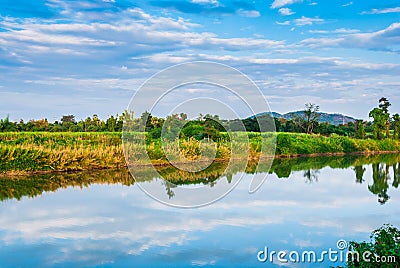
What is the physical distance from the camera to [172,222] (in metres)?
7.90

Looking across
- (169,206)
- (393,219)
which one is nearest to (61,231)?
(169,206)

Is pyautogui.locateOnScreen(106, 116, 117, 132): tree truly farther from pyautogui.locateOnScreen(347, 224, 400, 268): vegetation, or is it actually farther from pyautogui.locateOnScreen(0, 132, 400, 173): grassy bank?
pyautogui.locateOnScreen(347, 224, 400, 268): vegetation

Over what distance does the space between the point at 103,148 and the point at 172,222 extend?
7.33 meters

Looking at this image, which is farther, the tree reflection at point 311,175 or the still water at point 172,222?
the tree reflection at point 311,175

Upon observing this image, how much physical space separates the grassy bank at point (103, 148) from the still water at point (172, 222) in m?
0.76

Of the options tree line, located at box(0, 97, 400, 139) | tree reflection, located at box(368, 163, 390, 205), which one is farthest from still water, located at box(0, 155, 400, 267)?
tree line, located at box(0, 97, 400, 139)

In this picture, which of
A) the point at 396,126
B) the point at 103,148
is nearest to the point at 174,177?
the point at 103,148

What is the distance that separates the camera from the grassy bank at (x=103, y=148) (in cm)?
1242

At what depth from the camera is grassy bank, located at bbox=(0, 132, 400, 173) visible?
1242 cm

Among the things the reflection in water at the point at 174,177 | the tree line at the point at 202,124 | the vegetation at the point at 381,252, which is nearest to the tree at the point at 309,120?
the tree line at the point at 202,124

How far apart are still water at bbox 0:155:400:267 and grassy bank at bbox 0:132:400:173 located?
29.7 inches

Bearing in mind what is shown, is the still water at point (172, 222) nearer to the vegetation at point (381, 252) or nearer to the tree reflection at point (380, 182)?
the tree reflection at point (380, 182)

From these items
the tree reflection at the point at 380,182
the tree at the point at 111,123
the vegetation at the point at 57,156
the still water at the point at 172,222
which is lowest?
the still water at the point at 172,222

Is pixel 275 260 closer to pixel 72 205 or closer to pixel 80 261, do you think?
pixel 80 261
